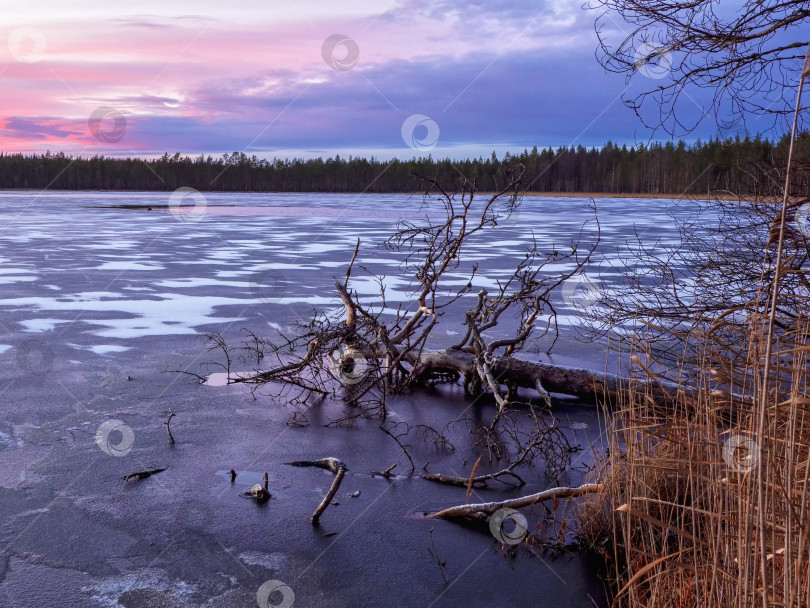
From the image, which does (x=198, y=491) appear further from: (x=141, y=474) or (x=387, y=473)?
(x=387, y=473)

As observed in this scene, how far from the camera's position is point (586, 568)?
4.44 metres

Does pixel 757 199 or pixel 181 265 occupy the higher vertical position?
pixel 757 199

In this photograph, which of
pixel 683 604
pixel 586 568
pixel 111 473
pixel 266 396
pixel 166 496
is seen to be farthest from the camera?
pixel 266 396

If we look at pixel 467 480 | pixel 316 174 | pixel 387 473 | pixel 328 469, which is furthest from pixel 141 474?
pixel 316 174

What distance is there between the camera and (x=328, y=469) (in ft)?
19.1

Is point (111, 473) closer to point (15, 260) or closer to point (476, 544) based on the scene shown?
point (476, 544)

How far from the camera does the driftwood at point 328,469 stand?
4.89 metres

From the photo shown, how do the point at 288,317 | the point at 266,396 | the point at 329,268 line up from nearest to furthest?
the point at 266,396 → the point at 288,317 → the point at 329,268

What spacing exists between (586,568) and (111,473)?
3.39 metres

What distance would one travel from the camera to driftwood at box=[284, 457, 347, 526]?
4.89 m

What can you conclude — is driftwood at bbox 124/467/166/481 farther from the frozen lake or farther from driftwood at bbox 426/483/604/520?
driftwood at bbox 426/483/604/520

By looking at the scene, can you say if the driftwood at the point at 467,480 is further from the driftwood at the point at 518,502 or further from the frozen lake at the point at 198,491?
the driftwood at the point at 518,502

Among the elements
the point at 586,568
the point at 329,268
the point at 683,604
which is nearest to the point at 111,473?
the point at 586,568

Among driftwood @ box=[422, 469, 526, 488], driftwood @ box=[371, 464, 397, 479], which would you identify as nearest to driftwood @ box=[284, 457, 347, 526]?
driftwood @ box=[371, 464, 397, 479]
